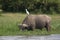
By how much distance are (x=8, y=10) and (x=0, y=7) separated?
1422 millimetres

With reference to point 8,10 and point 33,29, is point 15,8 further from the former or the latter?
point 33,29

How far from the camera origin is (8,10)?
1670 inches

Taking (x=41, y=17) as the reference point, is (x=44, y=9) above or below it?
below

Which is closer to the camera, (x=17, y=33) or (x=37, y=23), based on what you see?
(x=17, y=33)

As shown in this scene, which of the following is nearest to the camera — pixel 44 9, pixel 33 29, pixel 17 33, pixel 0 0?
pixel 17 33

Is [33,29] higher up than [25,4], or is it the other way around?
[33,29]

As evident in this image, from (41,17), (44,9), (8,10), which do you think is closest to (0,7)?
(8,10)

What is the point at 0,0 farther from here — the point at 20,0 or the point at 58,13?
the point at 58,13

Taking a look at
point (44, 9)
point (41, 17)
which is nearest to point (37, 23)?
point (41, 17)

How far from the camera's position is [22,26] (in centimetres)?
1942

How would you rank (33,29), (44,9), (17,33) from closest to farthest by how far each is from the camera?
(17,33)
(33,29)
(44,9)

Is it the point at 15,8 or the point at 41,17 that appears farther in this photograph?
the point at 15,8

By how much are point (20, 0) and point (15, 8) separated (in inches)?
59.3

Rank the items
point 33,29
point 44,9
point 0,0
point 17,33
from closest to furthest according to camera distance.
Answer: point 17,33
point 33,29
point 44,9
point 0,0
